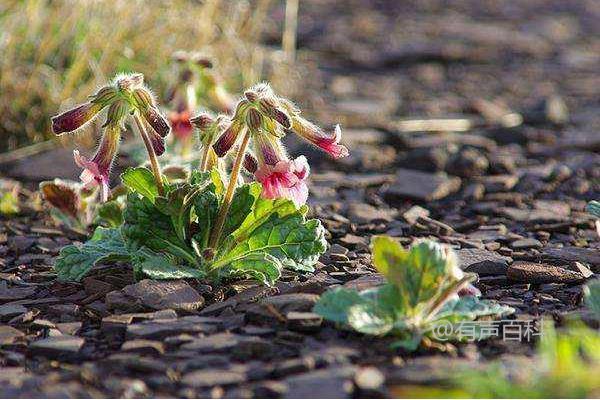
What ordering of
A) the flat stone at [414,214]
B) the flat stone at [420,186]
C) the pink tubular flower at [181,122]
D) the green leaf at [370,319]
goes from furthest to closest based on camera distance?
the flat stone at [420,186] → the pink tubular flower at [181,122] → the flat stone at [414,214] → the green leaf at [370,319]

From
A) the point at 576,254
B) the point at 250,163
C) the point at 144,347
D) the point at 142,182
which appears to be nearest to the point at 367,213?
the point at 576,254

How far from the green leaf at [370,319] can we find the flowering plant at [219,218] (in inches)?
17.7

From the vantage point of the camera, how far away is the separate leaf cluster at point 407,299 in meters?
2.71

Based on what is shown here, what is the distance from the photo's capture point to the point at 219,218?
10.5ft

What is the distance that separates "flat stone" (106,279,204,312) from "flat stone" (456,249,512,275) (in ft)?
2.90

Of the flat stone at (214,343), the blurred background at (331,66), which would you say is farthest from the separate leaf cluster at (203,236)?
the blurred background at (331,66)

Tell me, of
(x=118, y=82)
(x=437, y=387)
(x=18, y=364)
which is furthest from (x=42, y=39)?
(x=437, y=387)

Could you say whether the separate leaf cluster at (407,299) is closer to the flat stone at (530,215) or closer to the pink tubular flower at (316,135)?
the pink tubular flower at (316,135)

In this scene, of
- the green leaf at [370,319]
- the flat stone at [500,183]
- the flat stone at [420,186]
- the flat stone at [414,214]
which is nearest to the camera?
the green leaf at [370,319]

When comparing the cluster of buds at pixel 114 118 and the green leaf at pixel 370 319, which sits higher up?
the cluster of buds at pixel 114 118

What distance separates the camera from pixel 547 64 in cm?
837

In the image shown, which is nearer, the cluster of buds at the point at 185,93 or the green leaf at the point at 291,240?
the green leaf at the point at 291,240

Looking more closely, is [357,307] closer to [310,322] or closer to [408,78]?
[310,322]

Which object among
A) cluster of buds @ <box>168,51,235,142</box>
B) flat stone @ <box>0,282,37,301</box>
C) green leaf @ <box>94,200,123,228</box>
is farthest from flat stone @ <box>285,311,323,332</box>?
cluster of buds @ <box>168,51,235,142</box>
